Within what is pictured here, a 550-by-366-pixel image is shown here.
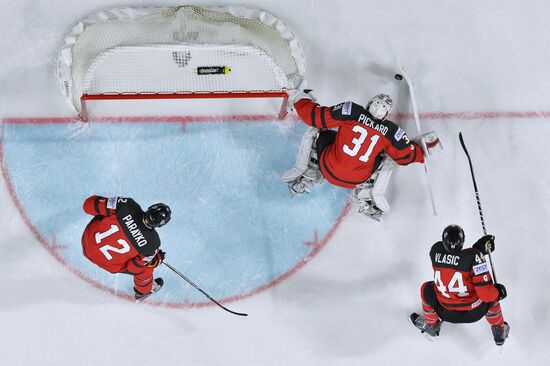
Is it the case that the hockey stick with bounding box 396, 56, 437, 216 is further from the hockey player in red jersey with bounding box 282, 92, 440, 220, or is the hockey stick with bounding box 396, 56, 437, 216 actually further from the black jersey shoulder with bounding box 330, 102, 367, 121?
the black jersey shoulder with bounding box 330, 102, 367, 121

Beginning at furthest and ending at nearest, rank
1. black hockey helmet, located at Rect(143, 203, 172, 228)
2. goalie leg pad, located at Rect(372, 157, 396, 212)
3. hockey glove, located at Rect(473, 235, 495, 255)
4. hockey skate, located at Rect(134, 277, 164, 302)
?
hockey skate, located at Rect(134, 277, 164, 302) → goalie leg pad, located at Rect(372, 157, 396, 212) → hockey glove, located at Rect(473, 235, 495, 255) → black hockey helmet, located at Rect(143, 203, 172, 228)

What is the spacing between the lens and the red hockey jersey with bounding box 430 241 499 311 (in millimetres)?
4152

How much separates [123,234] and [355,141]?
4.48ft

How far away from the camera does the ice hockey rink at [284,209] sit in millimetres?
A: 4727

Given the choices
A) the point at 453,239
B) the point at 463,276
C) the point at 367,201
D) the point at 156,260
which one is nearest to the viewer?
the point at 453,239

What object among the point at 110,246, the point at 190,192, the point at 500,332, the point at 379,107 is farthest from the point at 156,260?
the point at 500,332

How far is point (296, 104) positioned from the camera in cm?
432

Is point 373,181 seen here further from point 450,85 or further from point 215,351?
point 215,351

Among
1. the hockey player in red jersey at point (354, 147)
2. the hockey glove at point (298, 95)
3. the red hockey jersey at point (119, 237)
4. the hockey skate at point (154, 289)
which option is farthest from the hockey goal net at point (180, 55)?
the hockey skate at point (154, 289)

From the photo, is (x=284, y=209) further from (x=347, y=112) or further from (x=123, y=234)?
(x=123, y=234)

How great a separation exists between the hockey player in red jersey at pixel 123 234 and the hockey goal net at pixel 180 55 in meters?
0.69

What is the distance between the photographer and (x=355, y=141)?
4.16 meters

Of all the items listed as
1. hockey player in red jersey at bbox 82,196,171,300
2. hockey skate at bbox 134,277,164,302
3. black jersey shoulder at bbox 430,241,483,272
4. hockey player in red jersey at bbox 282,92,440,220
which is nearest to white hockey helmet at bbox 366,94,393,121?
hockey player in red jersey at bbox 282,92,440,220

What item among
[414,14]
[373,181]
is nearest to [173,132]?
[373,181]
